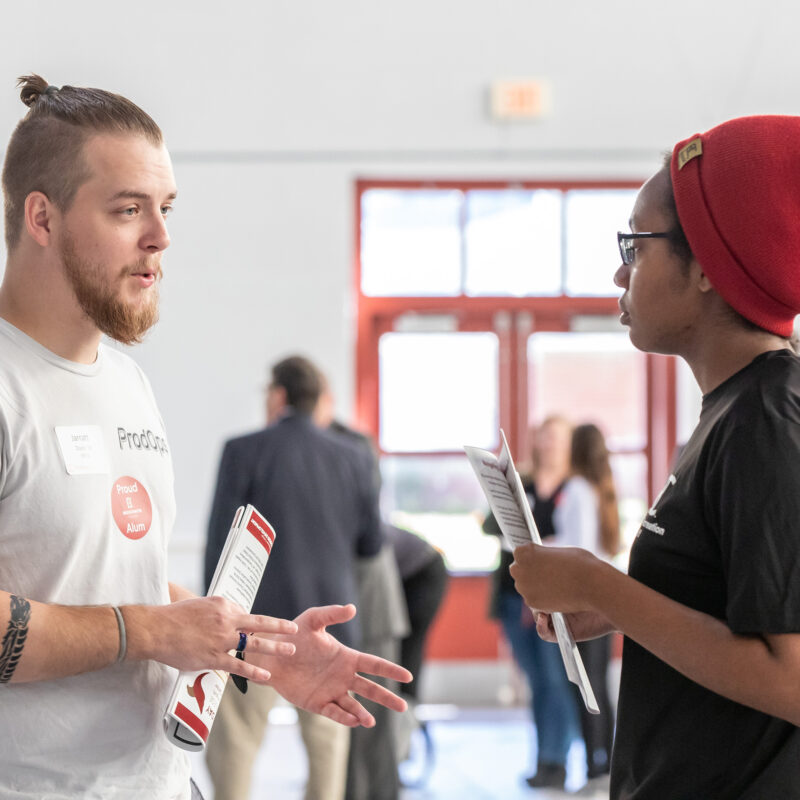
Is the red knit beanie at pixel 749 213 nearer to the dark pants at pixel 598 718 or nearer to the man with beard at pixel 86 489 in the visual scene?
the man with beard at pixel 86 489

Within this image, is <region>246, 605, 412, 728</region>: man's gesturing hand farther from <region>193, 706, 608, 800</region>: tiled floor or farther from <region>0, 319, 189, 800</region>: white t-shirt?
<region>193, 706, 608, 800</region>: tiled floor

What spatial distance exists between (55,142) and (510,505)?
786mm

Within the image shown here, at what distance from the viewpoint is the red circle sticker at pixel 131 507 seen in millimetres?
1383

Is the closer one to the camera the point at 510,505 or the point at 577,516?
the point at 510,505

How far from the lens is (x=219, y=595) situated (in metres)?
1.37

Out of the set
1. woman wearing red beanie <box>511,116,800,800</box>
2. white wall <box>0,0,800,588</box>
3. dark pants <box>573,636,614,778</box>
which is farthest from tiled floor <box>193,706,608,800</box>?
woman wearing red beanie <box>511,116,800,800</box>

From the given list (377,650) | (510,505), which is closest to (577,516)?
(377,650)

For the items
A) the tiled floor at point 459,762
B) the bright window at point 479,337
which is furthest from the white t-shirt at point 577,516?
the bright window at point 479,337

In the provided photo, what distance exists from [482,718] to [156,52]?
4.30m

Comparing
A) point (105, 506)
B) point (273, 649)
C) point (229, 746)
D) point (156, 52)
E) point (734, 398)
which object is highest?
point (156, 52)

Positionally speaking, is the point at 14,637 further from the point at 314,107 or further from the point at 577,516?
the point at 314,107

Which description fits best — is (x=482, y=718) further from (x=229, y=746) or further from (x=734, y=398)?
(x=734, y=398)

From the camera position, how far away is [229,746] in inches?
142

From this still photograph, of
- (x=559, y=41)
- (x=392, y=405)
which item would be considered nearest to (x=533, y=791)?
(x=392, y=405)
